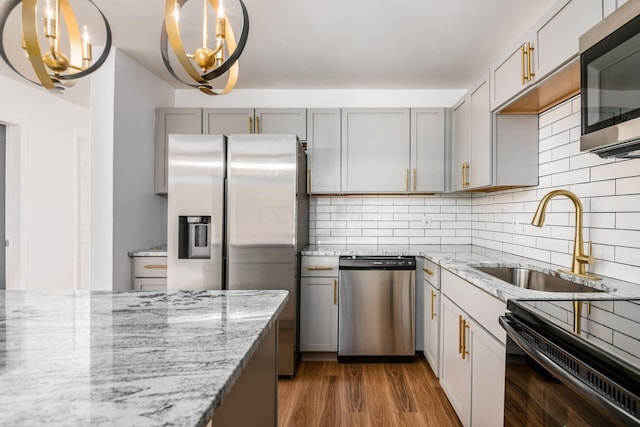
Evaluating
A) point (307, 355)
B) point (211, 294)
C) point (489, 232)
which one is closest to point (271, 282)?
point (307, 355)

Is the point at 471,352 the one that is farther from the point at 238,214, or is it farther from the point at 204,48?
the point at 204,48

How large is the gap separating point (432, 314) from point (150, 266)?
2216 millimetres

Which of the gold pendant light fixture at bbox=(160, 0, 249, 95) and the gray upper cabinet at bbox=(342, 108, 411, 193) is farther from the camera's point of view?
the gray upper cabinet at bbox=(342, 108, 411, 193)

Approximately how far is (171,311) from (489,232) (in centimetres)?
276

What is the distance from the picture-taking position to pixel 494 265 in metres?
2.22

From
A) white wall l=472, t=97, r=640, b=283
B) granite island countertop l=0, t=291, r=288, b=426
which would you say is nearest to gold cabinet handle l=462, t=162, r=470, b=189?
white wall l=472, t=97, r=640, b=283

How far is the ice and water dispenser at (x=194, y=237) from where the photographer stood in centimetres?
270

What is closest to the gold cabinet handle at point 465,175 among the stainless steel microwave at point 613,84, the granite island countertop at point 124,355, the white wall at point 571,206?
the white wall at point 571,206

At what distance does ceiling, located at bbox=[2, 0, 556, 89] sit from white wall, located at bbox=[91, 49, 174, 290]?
0.22 meters

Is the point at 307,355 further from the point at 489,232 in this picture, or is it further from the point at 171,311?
the point at 171,311

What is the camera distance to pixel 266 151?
265cm

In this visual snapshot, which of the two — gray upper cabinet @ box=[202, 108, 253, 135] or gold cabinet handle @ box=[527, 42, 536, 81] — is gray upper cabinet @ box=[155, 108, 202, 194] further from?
gold cabinet handle @ box=[527, 42, 536, 81]

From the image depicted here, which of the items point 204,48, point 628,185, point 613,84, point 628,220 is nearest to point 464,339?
point 628,220

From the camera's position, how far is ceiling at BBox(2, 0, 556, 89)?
2.16 meters
